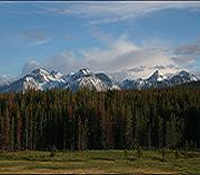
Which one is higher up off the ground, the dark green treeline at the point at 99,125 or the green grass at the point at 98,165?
the dark green treeline at the point at 99,125

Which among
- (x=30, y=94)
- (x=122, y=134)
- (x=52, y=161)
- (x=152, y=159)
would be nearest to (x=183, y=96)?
(x=122, y=134)

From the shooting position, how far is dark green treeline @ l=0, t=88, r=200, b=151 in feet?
507

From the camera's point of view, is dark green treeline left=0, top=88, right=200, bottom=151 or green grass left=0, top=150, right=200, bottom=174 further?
dark green treeline left=0, top=88, right=200, bottom=151

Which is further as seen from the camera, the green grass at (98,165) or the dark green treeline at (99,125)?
the dark green treeline at (99,125)

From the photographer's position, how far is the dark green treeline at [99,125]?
507 ft

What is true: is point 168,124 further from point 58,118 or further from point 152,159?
point 152,159

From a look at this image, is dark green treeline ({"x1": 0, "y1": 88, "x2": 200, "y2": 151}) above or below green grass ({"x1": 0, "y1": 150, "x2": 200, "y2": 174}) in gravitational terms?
above

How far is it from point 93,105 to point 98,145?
51.3ft

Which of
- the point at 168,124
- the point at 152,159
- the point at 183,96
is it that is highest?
the point at 183,96

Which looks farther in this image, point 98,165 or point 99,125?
point 99,125

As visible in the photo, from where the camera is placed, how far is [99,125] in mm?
159625

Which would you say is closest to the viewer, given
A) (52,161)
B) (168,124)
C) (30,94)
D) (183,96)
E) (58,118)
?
(52,161)

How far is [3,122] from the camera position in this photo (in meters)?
154

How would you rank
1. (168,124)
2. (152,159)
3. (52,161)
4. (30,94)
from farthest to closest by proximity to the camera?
(30,94) → (168,124) → (152,159) → (52,161)
